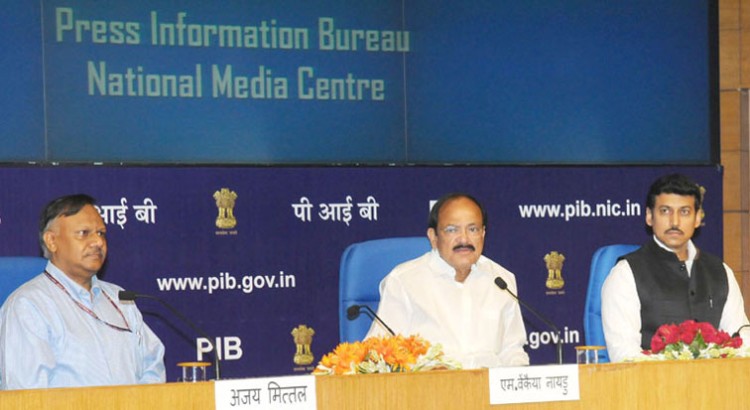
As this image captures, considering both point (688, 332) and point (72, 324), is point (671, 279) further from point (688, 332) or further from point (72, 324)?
point (72, 324)

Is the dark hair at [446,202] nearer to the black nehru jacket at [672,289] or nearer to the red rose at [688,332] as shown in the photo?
the black nehru jacket at [672,289]

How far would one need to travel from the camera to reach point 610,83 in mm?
5805

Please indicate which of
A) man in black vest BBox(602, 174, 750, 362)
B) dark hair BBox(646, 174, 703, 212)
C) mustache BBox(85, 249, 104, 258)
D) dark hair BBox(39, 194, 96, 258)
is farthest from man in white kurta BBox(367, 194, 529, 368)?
dark hair BBox(39, 194, 96, 258)

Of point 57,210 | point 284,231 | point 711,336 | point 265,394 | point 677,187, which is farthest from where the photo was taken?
point 284,231

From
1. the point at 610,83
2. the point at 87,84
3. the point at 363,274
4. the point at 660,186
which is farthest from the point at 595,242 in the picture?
the point at 87,84

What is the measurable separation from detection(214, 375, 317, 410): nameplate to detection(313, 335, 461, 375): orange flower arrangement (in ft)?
1.11

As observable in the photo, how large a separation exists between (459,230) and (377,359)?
1267mm

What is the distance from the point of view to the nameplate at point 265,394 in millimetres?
2645

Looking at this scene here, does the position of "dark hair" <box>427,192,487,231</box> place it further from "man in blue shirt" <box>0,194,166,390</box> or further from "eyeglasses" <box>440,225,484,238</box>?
"man in blue shirt" <box>0,194,166,390</box>

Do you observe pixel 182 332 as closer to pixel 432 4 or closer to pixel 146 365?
pixel 146 365

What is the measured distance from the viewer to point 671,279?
14.7 feet

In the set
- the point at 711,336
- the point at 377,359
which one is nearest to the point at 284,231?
the point at 377,359

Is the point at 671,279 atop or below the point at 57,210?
below

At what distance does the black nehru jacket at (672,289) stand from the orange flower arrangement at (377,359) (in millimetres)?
1428
